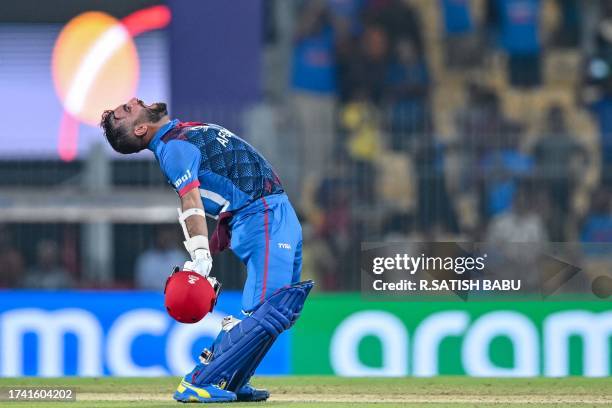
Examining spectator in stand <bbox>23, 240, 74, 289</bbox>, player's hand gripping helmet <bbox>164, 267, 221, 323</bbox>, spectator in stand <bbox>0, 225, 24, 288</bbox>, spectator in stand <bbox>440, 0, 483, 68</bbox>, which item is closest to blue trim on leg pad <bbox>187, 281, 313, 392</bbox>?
player's hand gripping helmet <bbox>164, 267, 221, 323</bbox>

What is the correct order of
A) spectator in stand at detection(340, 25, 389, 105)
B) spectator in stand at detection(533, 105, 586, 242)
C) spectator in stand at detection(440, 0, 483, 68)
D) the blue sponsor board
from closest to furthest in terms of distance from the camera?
the blue sponsor board, spectator in stand at detection(533, 105, 586, 242), spectator in stand at detection(340, 25, 389, 105), spectator in stand at detection(440, 0, 483, 68)

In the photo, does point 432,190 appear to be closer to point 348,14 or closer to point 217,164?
point 348,14

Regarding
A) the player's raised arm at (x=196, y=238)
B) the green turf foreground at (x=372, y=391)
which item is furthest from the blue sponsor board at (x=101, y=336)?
the player's raised arm at (x=196, y=238)

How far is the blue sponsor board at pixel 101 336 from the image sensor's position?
11.5 m

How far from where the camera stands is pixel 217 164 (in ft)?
25.9

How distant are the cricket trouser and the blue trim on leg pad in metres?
0.07

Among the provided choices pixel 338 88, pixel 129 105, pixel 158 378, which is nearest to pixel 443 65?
pixel 338 88

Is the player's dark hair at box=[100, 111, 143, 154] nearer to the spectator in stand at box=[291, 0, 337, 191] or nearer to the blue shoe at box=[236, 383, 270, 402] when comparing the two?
the blue shoe at box=[236, 383, 270, 402]

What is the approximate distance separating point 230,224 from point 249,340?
26.6 inches

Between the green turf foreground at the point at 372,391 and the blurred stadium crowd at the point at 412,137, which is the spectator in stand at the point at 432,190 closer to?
the blurred stadium crowd at the point at 412,137

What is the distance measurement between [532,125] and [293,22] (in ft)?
9.92

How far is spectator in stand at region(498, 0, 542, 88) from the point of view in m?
16.6

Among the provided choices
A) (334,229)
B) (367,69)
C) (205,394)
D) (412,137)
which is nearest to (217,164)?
(205,394)

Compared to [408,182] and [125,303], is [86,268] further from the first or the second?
[408,182]
